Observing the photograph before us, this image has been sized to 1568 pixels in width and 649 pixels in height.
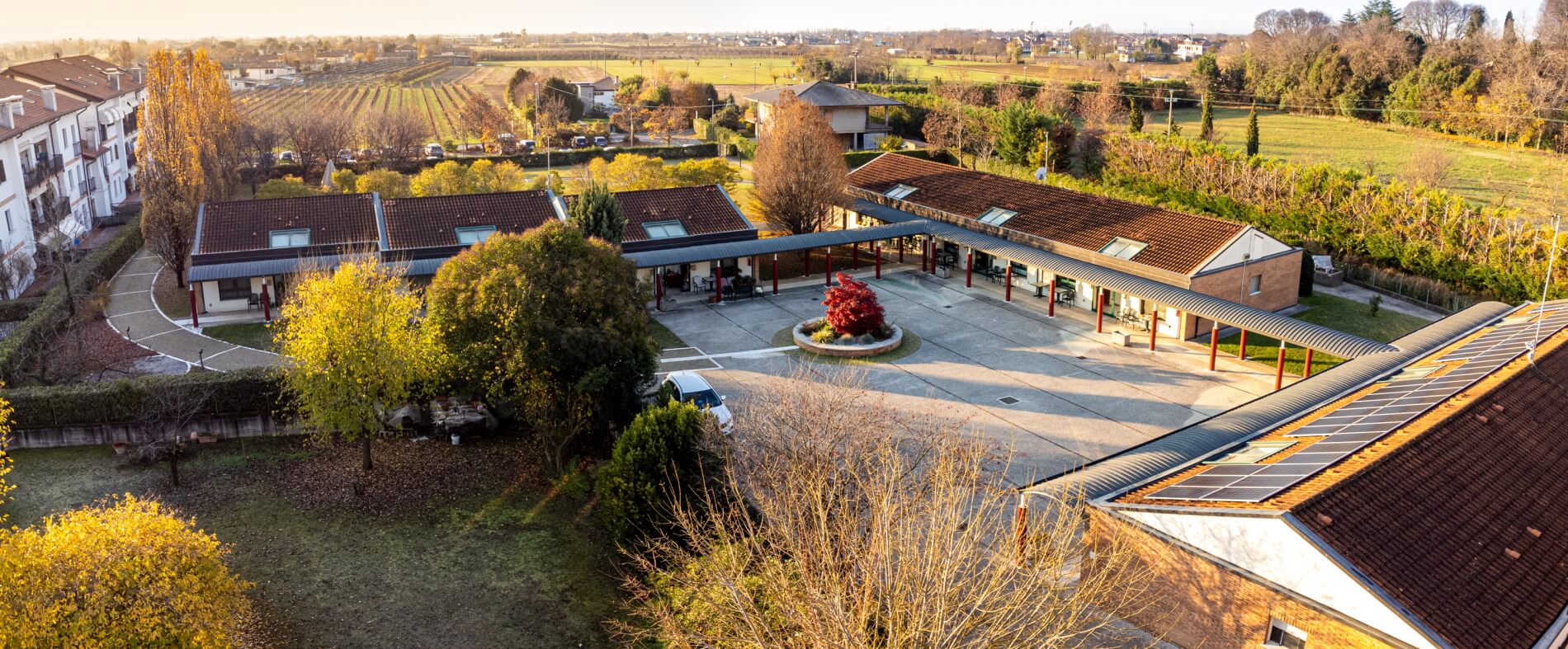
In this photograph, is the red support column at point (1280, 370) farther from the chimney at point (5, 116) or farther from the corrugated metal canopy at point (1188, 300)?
the chimney at point (5, 116)

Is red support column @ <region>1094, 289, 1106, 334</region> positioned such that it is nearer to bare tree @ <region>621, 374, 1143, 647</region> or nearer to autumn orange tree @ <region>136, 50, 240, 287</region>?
bare tree @ <region>621, 374, 1143, 647</region>

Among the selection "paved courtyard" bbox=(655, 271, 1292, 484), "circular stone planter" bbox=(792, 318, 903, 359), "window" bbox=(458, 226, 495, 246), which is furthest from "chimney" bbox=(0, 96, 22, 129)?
"circular stone planter" bbox=(792, 318, 903, 359)

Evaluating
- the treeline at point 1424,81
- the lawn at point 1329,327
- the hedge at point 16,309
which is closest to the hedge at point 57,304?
the hedge at point 16,309

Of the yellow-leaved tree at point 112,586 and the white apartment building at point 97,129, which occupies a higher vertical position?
the white apartment building at point 97,129

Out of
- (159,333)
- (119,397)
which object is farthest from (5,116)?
(119,397)

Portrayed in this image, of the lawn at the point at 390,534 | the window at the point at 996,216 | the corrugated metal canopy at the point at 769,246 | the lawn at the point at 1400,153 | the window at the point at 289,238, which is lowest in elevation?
the lawn at the point at 390,534

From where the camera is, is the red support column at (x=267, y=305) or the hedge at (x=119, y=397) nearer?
the hedge at (x=119, y=397)

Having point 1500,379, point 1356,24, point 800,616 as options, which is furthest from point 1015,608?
point 1356,24
